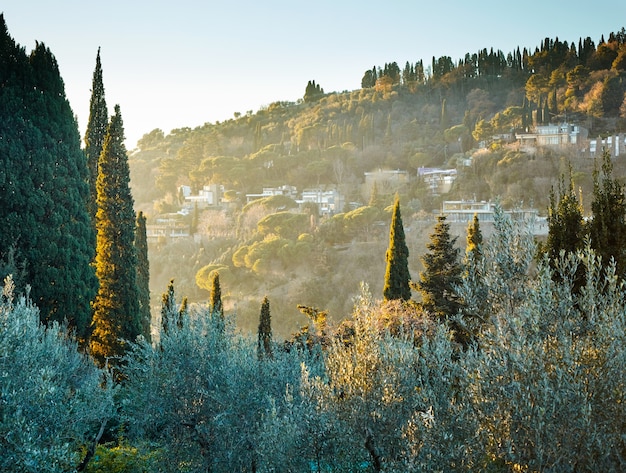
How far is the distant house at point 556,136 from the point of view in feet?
148

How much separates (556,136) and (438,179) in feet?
32.7

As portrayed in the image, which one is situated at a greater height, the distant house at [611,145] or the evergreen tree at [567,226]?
the distant house at [611,145]

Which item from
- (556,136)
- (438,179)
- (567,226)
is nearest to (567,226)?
(567,226)

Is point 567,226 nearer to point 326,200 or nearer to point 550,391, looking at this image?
point 550,391

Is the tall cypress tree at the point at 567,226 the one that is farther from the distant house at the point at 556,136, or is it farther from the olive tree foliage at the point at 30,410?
the distant house at the point at 556,136

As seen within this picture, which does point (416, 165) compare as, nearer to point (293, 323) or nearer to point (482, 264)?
point (293, 323)

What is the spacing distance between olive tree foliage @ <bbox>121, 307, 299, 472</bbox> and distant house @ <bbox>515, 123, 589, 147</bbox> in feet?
140

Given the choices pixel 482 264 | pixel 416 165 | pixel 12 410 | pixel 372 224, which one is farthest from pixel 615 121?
pixel 12 410

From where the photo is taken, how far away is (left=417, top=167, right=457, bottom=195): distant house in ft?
150

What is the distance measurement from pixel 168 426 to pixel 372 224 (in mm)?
35472

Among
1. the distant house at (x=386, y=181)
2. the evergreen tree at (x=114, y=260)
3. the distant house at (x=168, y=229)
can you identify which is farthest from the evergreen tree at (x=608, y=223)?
the distant house at (x=168, y=229)

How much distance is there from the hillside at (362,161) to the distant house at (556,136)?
40.1 inches

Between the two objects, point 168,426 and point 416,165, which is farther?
point 416,165

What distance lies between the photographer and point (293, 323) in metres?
33.6
